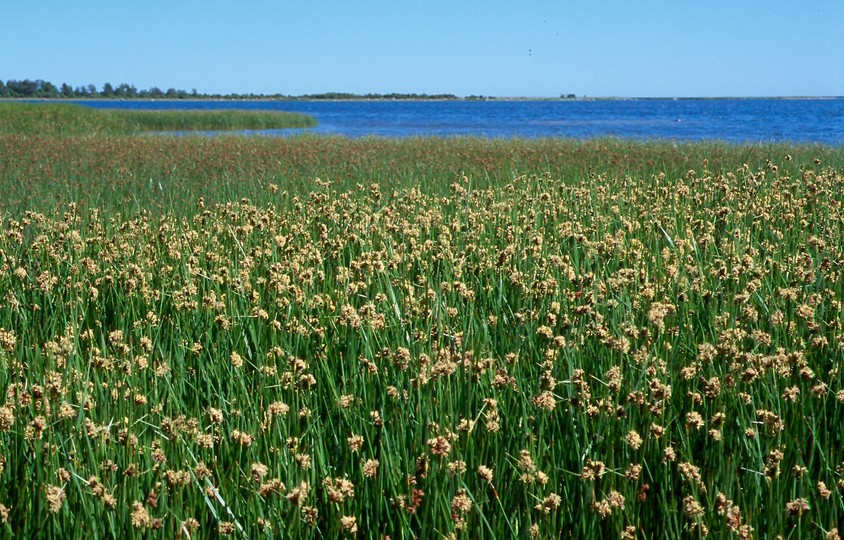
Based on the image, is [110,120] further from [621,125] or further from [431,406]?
[621,125]

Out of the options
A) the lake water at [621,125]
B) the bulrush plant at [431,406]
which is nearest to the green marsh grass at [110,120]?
the lake water at [621,125]

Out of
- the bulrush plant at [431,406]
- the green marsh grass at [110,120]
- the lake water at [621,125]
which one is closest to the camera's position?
the bulrush plant at [431,406]

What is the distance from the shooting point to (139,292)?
509 centimetres

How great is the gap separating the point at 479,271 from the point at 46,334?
2.49 meters

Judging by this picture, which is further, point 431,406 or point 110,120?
point 110,120

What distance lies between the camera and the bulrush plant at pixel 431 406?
2.37 metres

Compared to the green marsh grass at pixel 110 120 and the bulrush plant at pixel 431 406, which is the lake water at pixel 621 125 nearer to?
the green marsh grass at pixel 110 120

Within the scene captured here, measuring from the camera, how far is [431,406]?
9.09 feet

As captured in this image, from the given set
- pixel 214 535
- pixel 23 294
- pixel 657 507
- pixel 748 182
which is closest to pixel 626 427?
pixel 657 507

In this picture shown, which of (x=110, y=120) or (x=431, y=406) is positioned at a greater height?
→ (x=110, y=120)

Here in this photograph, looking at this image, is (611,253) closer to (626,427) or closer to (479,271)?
(479,271)

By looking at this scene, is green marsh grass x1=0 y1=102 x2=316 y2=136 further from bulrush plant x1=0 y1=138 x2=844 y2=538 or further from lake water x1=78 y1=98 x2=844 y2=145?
bulrush plant x1=0 y1=138 x2=844 y2=538

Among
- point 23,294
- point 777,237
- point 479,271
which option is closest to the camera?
point 23,294

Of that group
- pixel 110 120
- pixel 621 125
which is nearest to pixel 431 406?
pixel 110 120
